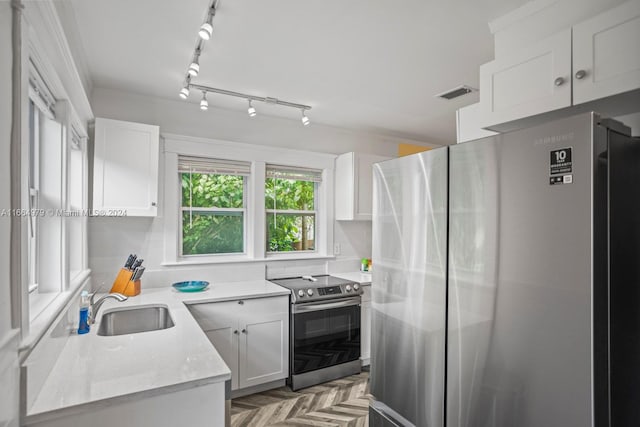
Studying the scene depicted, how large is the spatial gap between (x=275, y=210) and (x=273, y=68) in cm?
155

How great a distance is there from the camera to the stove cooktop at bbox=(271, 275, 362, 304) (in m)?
3.00

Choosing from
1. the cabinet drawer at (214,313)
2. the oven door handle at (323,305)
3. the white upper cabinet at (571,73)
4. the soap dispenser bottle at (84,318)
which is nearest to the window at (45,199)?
the soap dispenser bottle at (84,318)

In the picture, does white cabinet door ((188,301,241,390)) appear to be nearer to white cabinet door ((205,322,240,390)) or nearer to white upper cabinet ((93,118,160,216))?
white cabinet door ((205,322,240,390))

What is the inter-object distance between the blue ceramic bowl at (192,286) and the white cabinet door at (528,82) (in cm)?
233

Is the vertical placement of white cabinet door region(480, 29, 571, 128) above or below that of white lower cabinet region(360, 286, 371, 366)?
above

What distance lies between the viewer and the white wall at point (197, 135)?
2793 mm

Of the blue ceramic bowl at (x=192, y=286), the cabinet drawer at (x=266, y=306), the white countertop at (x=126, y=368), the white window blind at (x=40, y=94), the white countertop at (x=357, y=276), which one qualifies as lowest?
the cabinet drawer at (x=266, y=306)

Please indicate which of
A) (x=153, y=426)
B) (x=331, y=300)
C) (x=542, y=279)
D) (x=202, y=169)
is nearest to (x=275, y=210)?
(x=202, y=169)

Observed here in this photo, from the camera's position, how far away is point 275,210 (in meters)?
3.60

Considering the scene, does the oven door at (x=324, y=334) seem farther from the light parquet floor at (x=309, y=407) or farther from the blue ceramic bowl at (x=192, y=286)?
the blue ceramic bowl at (x=192, y=286)

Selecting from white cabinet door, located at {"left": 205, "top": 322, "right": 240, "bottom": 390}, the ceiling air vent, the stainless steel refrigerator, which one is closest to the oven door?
white cabinet door, located at {"left": 205, "top": 322, "right": 240, "bottom": 390}

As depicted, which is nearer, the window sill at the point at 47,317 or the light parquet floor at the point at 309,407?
the window sill at the point at 47,317

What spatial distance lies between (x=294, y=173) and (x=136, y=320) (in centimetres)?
Result: 197

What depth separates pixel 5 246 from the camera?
1.00 meters
